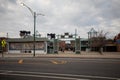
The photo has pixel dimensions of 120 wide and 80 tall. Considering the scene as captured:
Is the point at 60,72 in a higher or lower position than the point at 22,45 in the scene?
lower

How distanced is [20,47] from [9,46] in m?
3.21

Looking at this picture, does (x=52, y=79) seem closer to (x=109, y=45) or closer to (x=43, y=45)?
(x=43, y=45)

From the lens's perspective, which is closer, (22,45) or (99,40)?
(22,45)

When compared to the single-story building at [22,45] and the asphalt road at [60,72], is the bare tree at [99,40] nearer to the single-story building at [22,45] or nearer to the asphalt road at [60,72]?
the single-story building at [22,45]

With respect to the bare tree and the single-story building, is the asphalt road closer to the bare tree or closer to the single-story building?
the single-story building

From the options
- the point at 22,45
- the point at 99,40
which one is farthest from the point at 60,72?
the point at 99,40

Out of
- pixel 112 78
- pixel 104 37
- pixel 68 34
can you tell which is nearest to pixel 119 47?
pixel 104 37

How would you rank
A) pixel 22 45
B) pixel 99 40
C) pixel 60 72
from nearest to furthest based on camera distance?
1. pixel 60 72
2. pixel 22 45
3. pixel 99 40

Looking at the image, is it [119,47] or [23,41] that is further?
[119,47]

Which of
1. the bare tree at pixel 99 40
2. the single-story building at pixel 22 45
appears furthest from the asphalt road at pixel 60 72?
the bare tree at pixel 99 40

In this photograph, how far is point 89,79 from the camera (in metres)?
9.23

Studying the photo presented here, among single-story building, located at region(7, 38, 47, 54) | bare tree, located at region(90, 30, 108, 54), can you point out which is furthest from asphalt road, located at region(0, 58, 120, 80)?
bare tree, located at region(90, 30, 108, 54)

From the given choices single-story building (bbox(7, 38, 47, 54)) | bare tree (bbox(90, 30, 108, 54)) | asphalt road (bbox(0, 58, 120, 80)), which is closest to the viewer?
asphalt road (bbox(0, 58, 120, 80))

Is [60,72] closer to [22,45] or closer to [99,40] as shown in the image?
[22,45]
